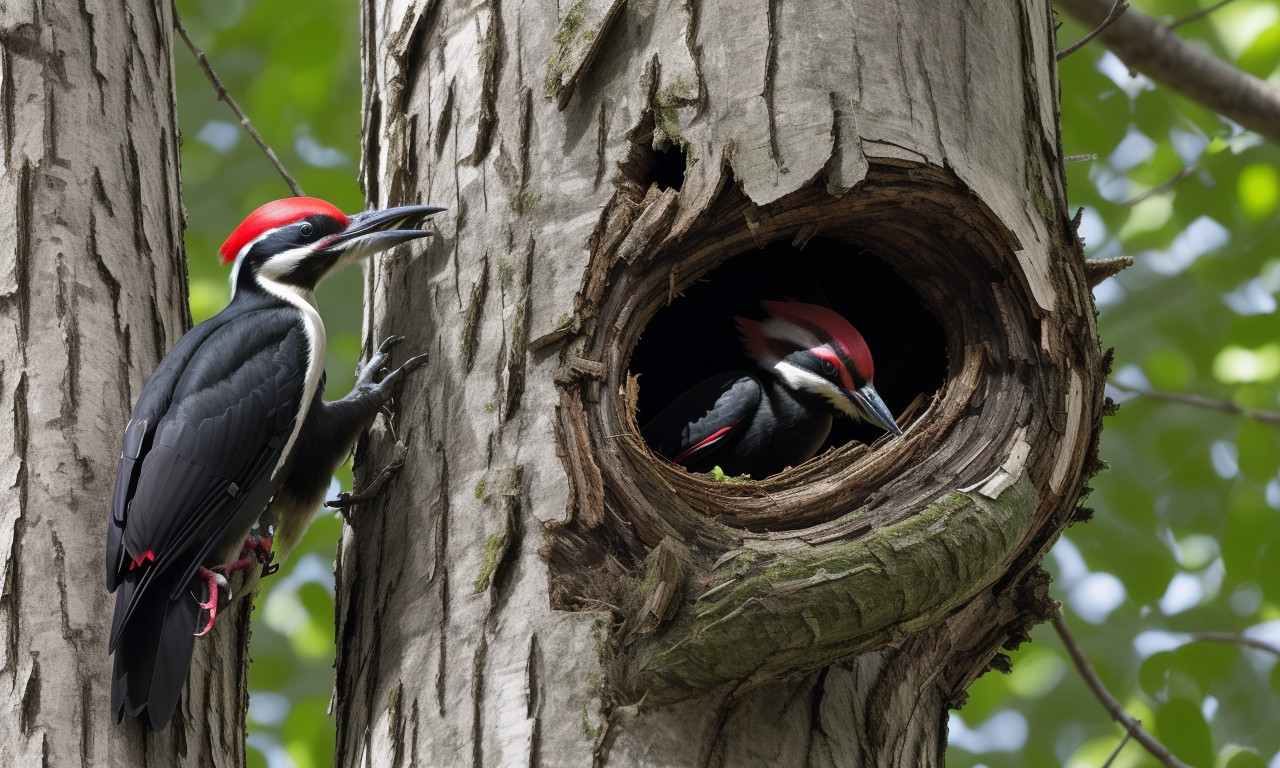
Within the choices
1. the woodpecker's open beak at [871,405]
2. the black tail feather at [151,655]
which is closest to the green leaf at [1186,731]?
the woodpecker's open beak at [871,405]

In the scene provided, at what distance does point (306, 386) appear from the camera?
3.12 meters

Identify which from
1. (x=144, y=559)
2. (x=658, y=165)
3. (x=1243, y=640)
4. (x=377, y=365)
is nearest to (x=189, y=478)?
(x=144, y=559)

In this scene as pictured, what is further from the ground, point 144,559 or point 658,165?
point 658,165

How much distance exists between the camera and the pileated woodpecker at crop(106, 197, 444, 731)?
2361 millimetres

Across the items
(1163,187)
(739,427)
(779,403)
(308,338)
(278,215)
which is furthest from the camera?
(1163,187)

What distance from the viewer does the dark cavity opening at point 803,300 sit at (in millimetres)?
3992

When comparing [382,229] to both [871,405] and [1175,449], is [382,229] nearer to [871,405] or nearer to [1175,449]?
[871,405]

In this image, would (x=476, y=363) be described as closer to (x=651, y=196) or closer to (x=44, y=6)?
(x=651, y=196)

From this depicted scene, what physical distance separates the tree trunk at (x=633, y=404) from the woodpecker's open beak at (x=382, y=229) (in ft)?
0.18

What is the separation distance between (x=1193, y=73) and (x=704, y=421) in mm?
2136

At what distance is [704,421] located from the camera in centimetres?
412

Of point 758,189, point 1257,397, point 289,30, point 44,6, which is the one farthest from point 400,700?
point 1257,397

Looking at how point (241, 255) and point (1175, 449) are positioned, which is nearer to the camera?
point (241, 255)

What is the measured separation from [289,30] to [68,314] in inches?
119
